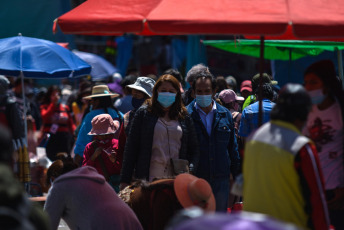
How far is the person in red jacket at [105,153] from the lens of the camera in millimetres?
7254

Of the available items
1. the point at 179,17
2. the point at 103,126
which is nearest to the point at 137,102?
the point at 103,126

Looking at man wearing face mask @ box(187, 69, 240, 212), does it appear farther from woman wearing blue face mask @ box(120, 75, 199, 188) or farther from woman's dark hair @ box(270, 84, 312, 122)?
woman's dark hair @ box(270, 84, 312, 122)

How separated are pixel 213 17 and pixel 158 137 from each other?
186cm

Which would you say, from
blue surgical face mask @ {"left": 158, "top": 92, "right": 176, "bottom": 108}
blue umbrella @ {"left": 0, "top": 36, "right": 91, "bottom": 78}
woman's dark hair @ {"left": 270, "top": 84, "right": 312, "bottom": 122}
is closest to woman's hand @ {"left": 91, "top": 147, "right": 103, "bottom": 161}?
blue surgical face mask @ {"left": 158, "top": 92, "right": 176, "bottom": 108}

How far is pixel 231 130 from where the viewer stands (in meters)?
7.01

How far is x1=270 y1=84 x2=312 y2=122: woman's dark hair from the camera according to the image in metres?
4.29

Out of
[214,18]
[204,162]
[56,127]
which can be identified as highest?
[214,18]

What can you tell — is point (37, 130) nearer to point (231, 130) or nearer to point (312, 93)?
point (231, 130)

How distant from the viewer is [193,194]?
505 centimetres

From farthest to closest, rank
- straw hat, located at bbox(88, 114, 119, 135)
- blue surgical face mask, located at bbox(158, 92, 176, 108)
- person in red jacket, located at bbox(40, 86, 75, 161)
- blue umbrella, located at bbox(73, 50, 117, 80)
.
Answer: blue umbrella, located at bbox(73, 50, 117, 80) → person in red jacket, located at bbox(40, 86, 75, 161) → straw hat, located at bbox(88, 114, 119, 135) → blue surgical face mask, located at bbox(158, 92, 176, 108)

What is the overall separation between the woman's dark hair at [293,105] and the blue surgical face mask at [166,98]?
2.16 metres

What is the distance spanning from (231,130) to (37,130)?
27.5 feet

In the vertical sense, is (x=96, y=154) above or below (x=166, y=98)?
below

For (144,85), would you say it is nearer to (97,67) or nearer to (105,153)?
(105,153)
